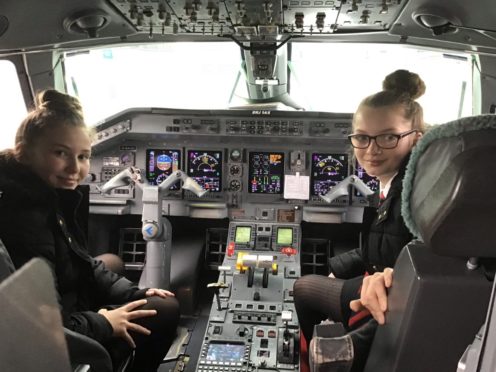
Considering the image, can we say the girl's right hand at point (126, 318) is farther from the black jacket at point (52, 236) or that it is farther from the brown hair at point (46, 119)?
the brown hair at point (46, 119)

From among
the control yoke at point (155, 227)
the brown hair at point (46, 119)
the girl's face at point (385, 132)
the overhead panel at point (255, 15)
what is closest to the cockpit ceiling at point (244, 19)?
the overhead panel at point (255, 15)

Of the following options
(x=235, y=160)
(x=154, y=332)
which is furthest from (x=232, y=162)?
(x=154, y=332)

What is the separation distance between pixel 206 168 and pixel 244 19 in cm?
146

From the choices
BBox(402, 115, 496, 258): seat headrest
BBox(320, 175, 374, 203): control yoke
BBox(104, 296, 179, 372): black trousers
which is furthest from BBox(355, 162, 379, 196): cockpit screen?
BBox(402, 115, 496, 258): seat headrest

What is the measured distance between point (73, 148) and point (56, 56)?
187 cm

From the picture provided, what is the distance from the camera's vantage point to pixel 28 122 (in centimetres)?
202

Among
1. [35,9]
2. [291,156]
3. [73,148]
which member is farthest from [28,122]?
[291,156]

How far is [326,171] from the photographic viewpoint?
3.84m

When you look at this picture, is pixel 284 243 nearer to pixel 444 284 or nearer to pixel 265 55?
pixel 265 55

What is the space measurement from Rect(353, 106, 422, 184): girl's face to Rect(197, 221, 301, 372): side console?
3.02 ft

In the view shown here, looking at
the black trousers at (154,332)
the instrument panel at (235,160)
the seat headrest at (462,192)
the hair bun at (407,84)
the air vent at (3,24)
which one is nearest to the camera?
the seat headrest at (462,192)

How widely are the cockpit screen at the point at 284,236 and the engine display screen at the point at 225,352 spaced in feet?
4.44

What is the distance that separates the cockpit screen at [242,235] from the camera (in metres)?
3.79

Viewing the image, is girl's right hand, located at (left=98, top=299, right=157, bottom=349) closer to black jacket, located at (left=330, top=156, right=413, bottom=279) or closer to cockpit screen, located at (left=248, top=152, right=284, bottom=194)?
black jacket, located at (left=330, top=156, right=413, bottom=279)
